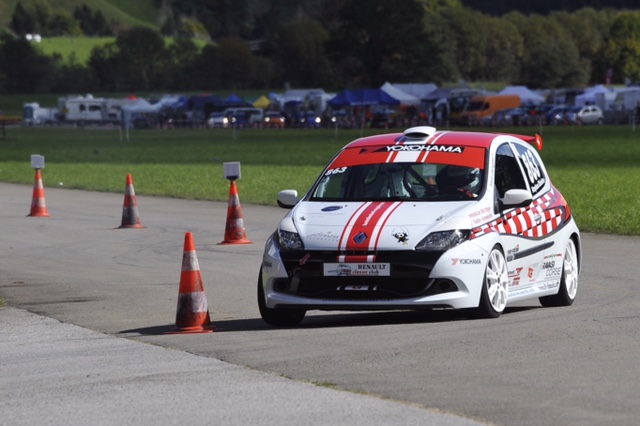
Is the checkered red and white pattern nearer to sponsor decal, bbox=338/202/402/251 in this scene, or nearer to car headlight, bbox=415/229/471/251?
car headlight, bbox=415/229/471/251

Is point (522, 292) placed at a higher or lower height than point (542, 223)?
lower

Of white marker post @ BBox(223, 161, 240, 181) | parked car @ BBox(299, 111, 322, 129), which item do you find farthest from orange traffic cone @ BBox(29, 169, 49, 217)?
parked car @ BBox(299, 111, 322, 129)

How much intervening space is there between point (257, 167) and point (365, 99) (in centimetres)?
6463

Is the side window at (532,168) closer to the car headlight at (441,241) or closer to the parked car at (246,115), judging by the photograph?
the car headlight at (441,241)

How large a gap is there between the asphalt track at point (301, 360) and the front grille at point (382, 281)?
271mm

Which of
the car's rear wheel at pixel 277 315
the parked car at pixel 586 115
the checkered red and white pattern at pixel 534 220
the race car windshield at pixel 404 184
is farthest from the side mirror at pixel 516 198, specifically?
the parked car at pixel 586 115

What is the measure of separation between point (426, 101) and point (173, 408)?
3993 inches

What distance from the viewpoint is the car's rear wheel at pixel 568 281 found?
12.6 metres

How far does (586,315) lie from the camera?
38.7 feet

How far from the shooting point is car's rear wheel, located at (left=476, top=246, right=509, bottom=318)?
1130cm

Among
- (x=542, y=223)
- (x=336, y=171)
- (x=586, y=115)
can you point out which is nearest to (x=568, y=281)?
(x=542, y=223)

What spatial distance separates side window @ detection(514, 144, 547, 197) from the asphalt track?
102cm

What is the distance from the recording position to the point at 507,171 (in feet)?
41.0

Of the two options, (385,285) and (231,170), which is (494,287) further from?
(231,170)
